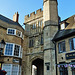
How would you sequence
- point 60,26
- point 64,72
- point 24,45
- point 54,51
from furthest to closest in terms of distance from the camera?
point 24,45
point 60,26
point 54,51
point 64,72

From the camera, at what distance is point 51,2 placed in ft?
58.5

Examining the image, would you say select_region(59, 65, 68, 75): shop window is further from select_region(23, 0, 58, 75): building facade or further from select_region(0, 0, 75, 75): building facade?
select_region(23, 0, 58, 75): building facade

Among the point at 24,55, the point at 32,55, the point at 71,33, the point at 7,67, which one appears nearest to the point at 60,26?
the point at 71,33

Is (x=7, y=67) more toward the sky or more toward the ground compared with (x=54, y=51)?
more toward the ground

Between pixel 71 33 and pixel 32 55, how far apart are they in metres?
7.80

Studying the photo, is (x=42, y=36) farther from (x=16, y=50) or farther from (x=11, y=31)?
(x=11, y=31)

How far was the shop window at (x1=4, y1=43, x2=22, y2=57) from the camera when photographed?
51.6ft

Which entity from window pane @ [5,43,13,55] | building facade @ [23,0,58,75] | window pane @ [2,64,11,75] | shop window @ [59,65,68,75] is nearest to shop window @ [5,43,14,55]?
→ window pane @ [5,43,13,55]

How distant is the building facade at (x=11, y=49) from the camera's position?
49.5 feet

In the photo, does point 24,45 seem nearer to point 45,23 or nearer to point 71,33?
point 45,23

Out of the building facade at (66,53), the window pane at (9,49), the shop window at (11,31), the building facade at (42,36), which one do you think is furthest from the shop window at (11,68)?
the building facade at (66,53)

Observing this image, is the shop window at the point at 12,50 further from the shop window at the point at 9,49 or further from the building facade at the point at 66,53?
the building facade at the point at 66,53

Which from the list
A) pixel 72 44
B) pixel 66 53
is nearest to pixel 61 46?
pixel 66 53

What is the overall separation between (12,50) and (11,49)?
0.70 ft
